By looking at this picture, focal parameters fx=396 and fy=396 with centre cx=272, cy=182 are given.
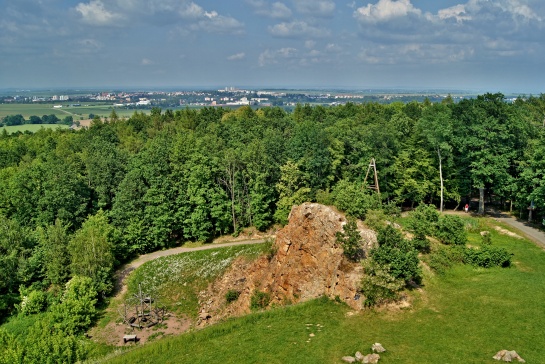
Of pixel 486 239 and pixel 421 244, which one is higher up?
pixel 421 244

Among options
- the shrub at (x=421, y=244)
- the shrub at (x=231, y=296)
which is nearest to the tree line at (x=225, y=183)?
the shrub at (x=421, y=244)

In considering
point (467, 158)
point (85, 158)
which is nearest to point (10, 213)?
point (85, 158)

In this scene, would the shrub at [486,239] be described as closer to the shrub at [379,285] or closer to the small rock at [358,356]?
the shrub at [379,285]

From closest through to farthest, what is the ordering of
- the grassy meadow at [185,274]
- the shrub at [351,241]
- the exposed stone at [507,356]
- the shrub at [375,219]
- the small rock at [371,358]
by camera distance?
the exposed stone at [507,356] < the small rock at [371,358] < the shrub at [351,241] < the shrub at [375,219] < the grassy meadow at [185,274]

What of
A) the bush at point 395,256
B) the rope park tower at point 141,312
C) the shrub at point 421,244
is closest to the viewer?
the bush at point 395,256

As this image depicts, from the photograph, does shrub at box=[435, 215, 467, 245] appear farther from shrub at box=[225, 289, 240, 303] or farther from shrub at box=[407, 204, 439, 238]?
shrub at box=[225, 289, 240, 303]

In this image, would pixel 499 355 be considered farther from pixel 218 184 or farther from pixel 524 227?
pixel 218 184

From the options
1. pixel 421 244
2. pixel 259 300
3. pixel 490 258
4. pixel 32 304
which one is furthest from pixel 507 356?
pixel 32 304
